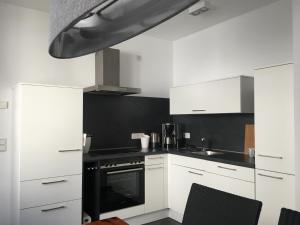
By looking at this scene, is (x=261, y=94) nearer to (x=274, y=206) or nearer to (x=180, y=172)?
(x=274, y=206)

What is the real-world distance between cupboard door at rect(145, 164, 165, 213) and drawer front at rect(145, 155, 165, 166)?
51mm

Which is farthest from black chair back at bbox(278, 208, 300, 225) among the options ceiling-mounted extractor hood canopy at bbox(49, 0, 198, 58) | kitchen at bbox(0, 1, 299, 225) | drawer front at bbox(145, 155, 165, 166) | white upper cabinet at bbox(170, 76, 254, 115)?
drawer front at bbox(145, 155, 165, 166)

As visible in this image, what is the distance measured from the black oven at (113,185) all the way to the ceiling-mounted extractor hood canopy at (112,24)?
2.47 m

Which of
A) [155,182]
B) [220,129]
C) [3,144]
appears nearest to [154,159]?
[155,182]

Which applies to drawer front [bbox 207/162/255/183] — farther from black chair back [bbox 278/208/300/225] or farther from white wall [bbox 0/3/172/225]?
white wall [bbox 0/3/172/225]

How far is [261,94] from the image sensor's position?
8.51ft

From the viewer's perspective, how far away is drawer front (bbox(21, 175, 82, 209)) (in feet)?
Answer: 8.57

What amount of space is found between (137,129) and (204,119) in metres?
0.98

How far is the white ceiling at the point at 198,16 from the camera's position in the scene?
119 inches

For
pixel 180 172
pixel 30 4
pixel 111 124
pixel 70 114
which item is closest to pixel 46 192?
pixel 70 114

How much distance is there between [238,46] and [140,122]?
5.59ft

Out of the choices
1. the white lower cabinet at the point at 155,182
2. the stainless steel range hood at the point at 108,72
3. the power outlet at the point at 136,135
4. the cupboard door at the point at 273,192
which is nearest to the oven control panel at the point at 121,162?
the white lower cabinet at the point at 155,182

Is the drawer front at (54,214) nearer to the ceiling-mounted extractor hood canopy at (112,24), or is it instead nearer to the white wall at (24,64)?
the white wall at (24,64)

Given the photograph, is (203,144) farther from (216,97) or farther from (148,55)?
(148,55)
